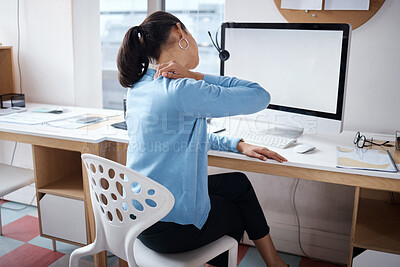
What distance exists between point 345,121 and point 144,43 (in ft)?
3.84

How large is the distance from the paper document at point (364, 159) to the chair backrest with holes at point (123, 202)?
675 mm

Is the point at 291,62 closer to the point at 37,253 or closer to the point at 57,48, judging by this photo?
the point at 57,48

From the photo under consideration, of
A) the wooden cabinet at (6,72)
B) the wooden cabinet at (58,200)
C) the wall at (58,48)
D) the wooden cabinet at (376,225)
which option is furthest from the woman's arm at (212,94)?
the wooden cabinet at (6,72)

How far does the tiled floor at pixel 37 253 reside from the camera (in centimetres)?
208

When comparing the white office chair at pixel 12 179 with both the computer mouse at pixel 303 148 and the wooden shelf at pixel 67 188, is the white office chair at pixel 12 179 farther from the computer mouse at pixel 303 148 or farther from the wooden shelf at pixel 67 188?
the computer mouse at pixel 303 148

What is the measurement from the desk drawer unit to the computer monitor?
0.97 metres

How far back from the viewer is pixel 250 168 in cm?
157

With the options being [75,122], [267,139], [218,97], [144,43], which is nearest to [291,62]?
[267,139]

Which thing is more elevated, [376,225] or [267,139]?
[267,139]

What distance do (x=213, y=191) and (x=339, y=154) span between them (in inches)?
20.3

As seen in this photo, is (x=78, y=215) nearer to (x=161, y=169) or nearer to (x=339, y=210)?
(x=161, y=169)

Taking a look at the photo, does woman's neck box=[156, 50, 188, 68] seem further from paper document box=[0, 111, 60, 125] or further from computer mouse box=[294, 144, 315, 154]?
paper document box=[0, 111, 60, 125]

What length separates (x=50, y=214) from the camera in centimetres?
201

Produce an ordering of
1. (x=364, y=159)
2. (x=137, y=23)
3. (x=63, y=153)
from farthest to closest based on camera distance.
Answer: (x=137, y=23) → (x=63, y=153) → (x=364, y=159)
